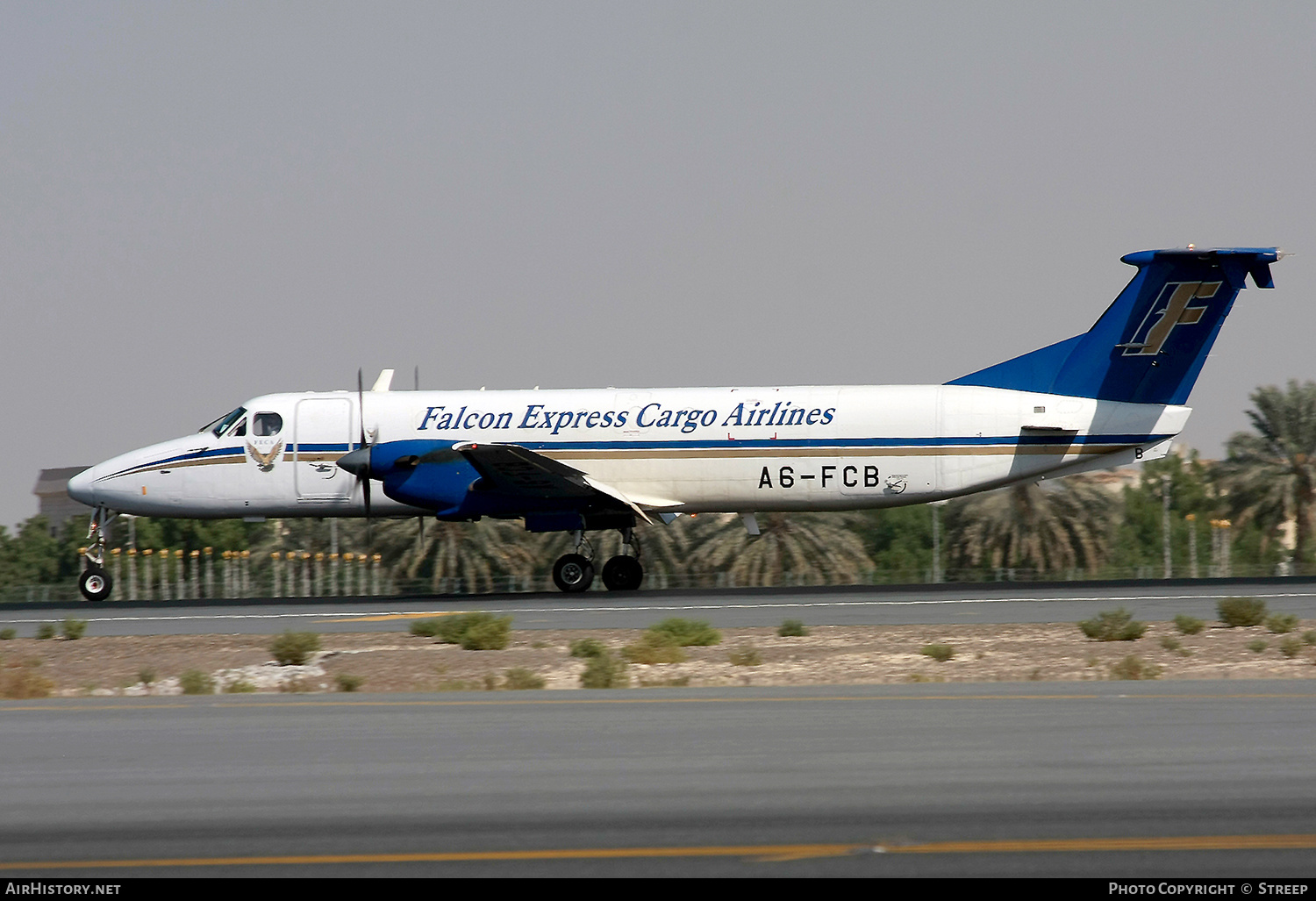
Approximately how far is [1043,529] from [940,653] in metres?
34.5

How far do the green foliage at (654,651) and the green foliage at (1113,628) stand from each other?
17.6 ft

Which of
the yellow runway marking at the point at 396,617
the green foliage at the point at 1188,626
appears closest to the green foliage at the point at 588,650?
the yellow runway marking at the point at 396,617

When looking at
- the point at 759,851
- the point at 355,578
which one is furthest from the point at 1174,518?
the point at 759,851

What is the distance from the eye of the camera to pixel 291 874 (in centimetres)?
596

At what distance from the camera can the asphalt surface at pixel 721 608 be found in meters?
20.1

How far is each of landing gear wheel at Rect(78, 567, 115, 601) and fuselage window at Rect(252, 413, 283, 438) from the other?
433 cm

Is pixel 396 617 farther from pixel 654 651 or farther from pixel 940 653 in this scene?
pixel 940 653

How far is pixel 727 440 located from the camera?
25406mm

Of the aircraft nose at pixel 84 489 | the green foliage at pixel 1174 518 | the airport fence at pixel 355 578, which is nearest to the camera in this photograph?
the aircraft nose at pixel 84 489

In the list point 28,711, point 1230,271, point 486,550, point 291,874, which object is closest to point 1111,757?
point 291,874

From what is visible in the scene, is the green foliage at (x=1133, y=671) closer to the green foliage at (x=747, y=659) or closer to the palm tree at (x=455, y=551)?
the green foliage at (x=747, y=659)

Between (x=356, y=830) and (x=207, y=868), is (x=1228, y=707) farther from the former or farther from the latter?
(x=207, y=868)

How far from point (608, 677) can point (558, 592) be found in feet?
43.0

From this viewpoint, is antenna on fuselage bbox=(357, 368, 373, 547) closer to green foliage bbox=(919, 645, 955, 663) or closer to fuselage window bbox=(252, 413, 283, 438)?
fuselage window bbox=(252, 413, 283, 438)
